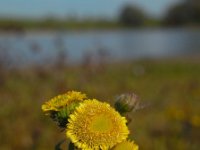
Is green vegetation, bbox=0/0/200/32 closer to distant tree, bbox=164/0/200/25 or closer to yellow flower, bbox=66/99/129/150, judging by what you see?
distant tree, bbox=164/0/200/25

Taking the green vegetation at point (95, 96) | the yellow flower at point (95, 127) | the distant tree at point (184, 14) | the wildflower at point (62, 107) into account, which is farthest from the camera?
the distant tree at point (184, 14)

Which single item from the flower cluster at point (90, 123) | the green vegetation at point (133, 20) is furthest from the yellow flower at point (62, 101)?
the green vegetation at point (133, 20)

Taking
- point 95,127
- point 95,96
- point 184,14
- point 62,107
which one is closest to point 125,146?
point 95,127

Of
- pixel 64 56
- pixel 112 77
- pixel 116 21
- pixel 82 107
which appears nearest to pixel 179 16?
pixel 116 21

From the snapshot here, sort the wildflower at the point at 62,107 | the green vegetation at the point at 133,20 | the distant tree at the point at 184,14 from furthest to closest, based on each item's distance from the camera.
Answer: the distant tree at the point at 184,14 → the green vegetation at the point at 133,20 → the wildflower at the point at 62,107

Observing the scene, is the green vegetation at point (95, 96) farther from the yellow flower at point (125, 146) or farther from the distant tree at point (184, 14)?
the distant tree at point (184, 14)

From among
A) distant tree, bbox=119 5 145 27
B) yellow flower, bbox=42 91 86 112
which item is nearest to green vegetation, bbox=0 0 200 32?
distant tree, bbox=119 5 145 27
